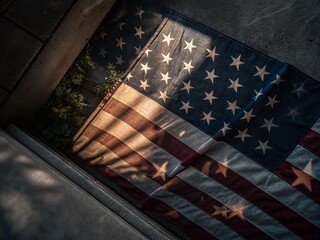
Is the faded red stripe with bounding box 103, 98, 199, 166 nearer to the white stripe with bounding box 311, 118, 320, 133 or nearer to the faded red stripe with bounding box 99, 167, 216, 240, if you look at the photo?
the faded red stripe with bounding box 99, 167, 216, 240

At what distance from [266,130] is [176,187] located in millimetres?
1476

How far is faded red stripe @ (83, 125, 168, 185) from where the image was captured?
4.12 meters

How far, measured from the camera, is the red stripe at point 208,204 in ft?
12.2

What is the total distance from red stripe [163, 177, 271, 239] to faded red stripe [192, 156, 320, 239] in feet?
0.97

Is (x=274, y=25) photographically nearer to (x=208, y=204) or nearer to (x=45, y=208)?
(x=208, y=204)

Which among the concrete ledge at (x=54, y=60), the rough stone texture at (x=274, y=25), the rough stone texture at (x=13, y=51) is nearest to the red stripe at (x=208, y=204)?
the rough stone texture at (x=274, y=25)

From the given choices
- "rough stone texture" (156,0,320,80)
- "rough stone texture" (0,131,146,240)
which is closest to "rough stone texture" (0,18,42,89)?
"rough stone texture" (0,131,146,240)

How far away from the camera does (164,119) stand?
4023mm

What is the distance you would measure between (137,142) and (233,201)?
1.60 meters

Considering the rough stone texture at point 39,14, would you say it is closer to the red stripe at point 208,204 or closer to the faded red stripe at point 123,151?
the faded red stripe at point 123,151

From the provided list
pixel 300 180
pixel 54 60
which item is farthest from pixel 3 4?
pixel 300 180

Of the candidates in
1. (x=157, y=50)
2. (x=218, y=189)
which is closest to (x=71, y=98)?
(x=157, y=50)

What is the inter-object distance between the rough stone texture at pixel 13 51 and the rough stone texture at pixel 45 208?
1.06 m

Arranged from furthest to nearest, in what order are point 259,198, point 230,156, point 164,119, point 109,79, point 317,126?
point 109,79 < point 164,119 < point 230,156 < point 259,198 < point 317,126
